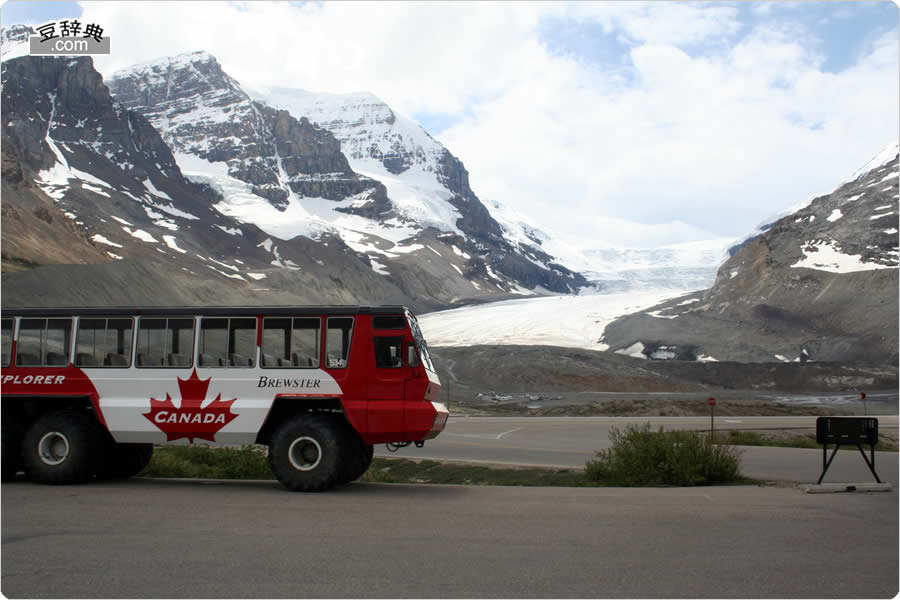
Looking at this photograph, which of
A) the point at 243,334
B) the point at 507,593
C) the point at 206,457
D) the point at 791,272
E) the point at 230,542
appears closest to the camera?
the point at 507,593

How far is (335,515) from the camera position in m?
12.3

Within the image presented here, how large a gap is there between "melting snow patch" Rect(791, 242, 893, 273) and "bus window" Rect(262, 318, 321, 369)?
8773 cm

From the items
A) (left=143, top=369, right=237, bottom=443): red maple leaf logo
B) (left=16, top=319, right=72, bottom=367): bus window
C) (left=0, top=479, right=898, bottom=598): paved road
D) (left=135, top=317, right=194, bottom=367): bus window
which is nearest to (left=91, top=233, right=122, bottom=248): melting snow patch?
(left=16, top=319, right=72, bottom=367): bus window

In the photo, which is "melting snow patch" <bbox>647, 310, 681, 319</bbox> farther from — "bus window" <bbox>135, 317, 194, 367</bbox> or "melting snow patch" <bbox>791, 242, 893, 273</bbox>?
"bus window" <bbox>135, 317, 194, 367</bbox>

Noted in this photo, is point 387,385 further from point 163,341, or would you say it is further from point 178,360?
point 163,341

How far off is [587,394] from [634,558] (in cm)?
6141

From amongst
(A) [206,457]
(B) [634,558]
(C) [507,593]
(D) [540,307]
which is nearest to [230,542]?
(C) [507,593]

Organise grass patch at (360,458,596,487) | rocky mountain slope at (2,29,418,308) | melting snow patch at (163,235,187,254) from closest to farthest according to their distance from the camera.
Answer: grass patch at (360,458,596,487)
rocky mountain slope at (2,29,418,308)
melting snow patch at (163,235,187,254)

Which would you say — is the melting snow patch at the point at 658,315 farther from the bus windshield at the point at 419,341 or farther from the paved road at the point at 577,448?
the bus windshield at the point at 419,341

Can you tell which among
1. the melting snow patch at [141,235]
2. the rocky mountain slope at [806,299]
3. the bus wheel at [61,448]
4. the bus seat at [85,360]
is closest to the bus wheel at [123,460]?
the bus wheel at [61,448]

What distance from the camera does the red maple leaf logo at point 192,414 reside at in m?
14.9

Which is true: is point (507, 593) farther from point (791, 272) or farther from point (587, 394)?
point (791, 272)

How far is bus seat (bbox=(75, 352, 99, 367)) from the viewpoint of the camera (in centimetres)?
1537

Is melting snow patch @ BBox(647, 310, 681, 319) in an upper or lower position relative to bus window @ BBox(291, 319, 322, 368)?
upper
